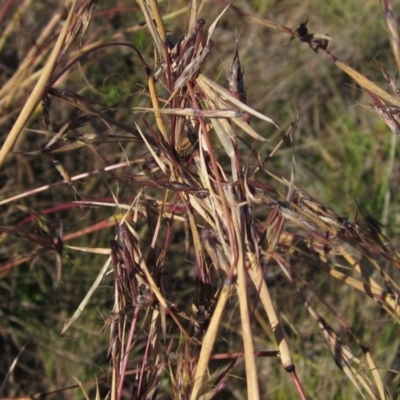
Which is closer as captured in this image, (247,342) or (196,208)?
(247,342)

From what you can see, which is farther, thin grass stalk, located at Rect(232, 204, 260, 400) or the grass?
the grass

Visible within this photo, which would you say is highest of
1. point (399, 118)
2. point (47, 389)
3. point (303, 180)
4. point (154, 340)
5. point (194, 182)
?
point (399, 118)

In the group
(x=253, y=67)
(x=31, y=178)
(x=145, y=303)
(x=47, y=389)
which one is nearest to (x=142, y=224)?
(x=31, y=178)

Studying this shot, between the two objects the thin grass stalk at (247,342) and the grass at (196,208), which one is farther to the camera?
the grass at (196,208)

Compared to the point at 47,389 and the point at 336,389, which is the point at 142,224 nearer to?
the point at 47,389

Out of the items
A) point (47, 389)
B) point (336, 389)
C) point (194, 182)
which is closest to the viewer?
point (194, 182)

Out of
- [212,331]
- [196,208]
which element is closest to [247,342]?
[212,331]

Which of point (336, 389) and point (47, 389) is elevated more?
point (336, 389)

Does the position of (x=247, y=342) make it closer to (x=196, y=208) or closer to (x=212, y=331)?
(x=212, y=331)
